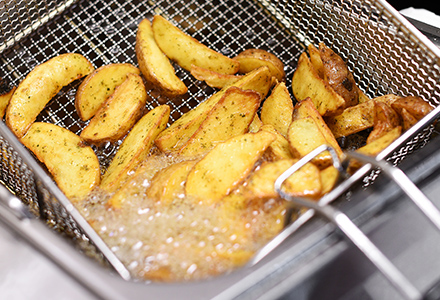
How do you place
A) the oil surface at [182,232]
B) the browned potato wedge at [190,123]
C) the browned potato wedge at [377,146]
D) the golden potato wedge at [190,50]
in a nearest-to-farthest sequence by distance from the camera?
the oil surface at [182,232] → the browned potato wedge at [377,146] → the browned potato wedge at [190,123] → the golden potato wedge at [190,50]

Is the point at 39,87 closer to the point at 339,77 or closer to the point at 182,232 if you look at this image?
the point at 182,232

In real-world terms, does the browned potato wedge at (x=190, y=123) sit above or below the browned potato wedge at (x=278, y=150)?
above

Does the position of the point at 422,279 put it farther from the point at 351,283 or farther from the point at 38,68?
the point at 38,68


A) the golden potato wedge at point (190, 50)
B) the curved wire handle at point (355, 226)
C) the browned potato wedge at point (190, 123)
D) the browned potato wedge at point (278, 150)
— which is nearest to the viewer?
the curved wire handle at point (355, 226)

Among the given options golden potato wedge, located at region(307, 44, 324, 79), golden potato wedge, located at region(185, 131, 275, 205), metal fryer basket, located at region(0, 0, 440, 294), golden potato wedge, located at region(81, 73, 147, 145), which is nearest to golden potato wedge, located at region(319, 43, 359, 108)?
golden potato wedge, located at region(307, 44, 324, 79)

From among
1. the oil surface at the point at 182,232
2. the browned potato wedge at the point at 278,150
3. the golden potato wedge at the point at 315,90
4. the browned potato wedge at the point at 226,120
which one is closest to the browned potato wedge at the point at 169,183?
the oil surface at the point at 182,232

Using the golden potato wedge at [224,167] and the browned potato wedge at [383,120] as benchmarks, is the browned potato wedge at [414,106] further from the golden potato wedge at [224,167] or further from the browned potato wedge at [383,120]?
the golden potato wedge at [224,167]

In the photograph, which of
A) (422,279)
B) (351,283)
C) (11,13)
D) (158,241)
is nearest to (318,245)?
(351,283)

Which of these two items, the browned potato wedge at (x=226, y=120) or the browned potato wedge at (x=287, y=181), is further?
the browned potato wedge at (x=226, y=120)
